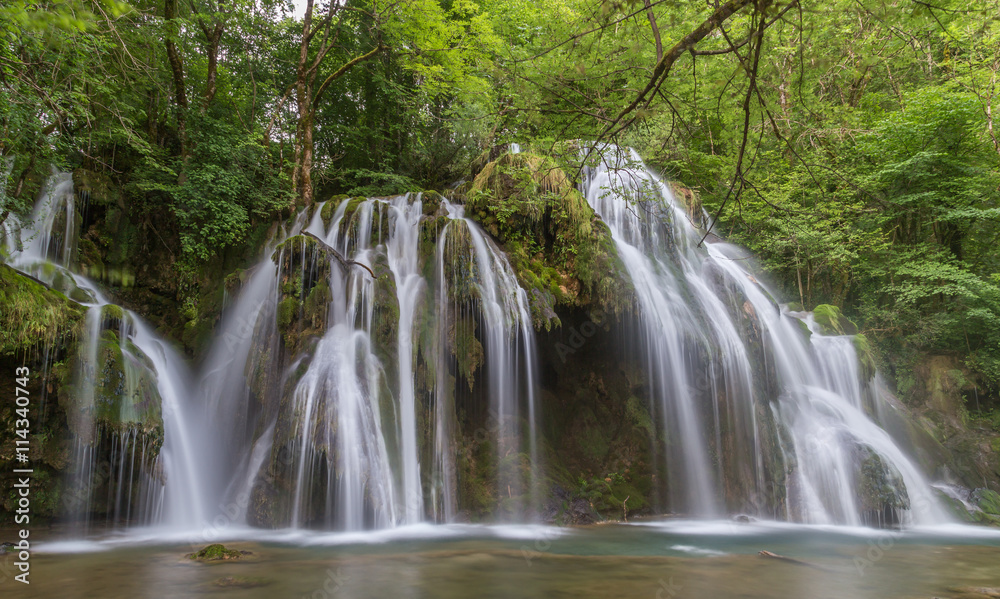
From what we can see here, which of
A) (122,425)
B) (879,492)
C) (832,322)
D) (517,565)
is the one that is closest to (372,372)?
(122,425)

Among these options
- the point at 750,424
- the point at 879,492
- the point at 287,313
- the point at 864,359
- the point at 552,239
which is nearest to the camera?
the point at 287,313

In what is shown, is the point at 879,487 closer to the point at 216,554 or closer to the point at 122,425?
the point at 216,554

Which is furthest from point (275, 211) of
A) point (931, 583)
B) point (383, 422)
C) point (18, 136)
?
point (931, 583)

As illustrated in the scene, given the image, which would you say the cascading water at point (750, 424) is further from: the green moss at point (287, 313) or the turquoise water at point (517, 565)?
the green moss at point (287, 313)

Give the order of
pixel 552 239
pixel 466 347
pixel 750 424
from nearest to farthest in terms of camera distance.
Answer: pixel 466 347
pixel 750 424
pixel 552 239

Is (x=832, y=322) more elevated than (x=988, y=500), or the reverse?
(x=832, y=322)

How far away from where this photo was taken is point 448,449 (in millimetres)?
8180

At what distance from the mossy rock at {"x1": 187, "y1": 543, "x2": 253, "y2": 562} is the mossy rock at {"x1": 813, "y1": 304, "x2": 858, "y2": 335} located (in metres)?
12.9

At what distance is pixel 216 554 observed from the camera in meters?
5.49

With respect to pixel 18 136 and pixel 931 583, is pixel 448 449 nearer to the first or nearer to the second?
pixel 931 583

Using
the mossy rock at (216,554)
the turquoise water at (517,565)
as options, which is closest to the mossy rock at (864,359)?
the turquoise water at (517,565)

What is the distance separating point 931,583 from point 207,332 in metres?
11.3

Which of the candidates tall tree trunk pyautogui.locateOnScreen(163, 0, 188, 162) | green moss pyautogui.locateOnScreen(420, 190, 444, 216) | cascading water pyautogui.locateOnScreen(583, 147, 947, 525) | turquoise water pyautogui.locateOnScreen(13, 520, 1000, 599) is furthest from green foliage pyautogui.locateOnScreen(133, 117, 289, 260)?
cascading water pyautogui.locateOnScreen(583, 147, 947, 525)

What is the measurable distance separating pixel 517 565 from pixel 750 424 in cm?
602
